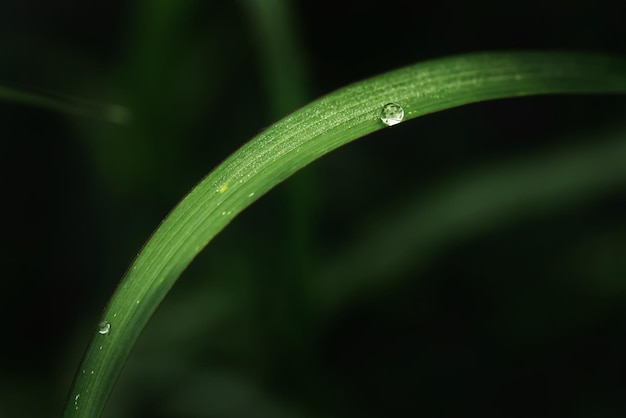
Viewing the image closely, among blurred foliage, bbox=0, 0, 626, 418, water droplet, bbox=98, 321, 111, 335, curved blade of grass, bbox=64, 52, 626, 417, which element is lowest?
water droplet, bbox=98, 321, 111, 335

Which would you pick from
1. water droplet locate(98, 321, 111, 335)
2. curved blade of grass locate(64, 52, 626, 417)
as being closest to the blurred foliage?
curved blade of grass locate(64, 52, 626, 417)

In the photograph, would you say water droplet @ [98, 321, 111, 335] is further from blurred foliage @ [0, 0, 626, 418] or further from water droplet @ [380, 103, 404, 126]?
blurred foliage @ [0, 0, 626, 418]

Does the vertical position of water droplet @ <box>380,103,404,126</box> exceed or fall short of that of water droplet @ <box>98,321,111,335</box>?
it exceeds it

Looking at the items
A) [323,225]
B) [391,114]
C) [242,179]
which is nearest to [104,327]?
[242,179]

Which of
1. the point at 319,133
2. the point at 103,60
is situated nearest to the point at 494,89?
the point at 319,133

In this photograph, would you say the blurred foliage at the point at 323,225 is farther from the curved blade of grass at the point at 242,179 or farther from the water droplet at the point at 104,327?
the water droplet at the point at 104,327

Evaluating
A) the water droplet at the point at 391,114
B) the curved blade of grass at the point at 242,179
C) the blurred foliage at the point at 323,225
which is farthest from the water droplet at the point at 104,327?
the blurred foliage at the point at 323,225

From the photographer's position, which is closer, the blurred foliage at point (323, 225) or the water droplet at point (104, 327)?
the water droplet at point (104, 327)
